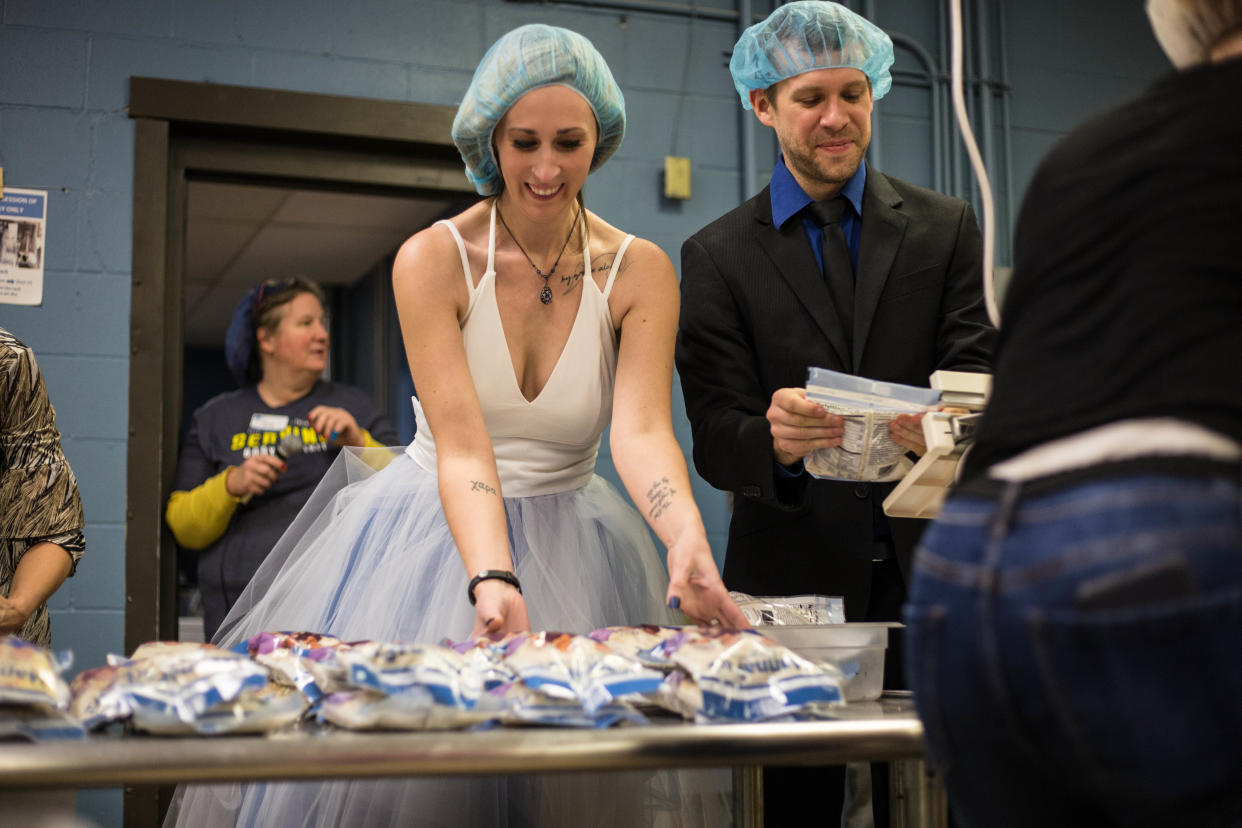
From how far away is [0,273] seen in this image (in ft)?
9.88

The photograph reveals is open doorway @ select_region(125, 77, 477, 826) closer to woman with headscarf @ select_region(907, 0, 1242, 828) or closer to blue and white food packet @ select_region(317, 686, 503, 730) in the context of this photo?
blue and white food packet @ select_region(317, 686, 503, 730)

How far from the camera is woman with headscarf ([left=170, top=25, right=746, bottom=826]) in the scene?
138 centimetres

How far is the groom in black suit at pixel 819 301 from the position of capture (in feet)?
5.90

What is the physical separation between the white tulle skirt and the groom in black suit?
0.70ft

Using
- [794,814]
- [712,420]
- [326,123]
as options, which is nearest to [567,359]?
[712,420]

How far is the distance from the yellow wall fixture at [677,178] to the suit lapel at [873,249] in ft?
5.10

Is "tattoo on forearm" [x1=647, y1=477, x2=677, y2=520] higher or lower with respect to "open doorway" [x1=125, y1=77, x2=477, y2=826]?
lower

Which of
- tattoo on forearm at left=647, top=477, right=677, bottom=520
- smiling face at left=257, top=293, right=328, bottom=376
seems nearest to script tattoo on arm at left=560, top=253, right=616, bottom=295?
tattoo on forearm at left=647, top=477, right=677, bottom=520

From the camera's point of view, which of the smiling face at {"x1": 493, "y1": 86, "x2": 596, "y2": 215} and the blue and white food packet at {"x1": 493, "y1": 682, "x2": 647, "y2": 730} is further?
the smiling face at {"x1": 493, "y1": 86, "x2": 596, "y2": 215}

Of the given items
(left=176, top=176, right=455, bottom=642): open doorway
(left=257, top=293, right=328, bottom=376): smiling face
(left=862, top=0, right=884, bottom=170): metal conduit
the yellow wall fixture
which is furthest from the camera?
(left=176, top=176, right=455, bottom=642): open doorway

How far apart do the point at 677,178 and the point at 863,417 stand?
88.7 inches

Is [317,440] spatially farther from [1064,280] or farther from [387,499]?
[1064,280]

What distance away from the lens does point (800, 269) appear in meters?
1.90

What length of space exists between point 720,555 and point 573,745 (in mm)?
2512
